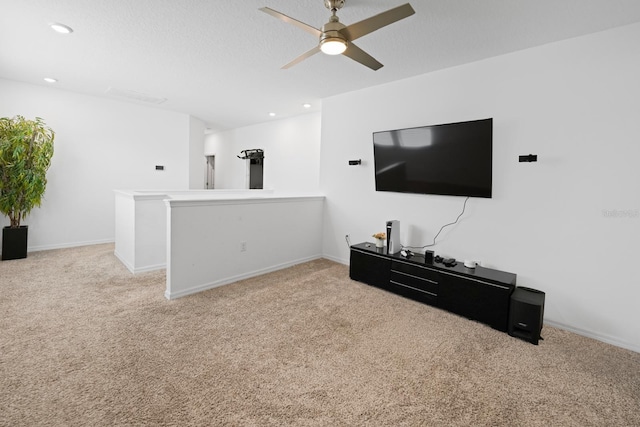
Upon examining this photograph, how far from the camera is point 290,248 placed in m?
4.33

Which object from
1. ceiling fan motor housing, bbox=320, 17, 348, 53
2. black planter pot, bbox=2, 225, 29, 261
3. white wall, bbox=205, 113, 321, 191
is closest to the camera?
ceiling fan motor housing, bbox=320, 17, 348, 53

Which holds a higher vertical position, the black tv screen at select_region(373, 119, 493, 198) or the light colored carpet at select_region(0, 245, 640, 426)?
the black tv screen at select_region(373, 119, 493, 198)

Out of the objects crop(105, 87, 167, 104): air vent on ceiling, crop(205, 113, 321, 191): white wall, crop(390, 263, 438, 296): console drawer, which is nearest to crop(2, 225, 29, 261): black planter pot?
crop(105, 87, 167, 104): air vent on ceiling

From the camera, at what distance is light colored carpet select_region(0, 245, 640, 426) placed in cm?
160

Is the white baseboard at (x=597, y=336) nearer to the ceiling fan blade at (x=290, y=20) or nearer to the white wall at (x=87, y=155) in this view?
the ceiling fan blade at (x=290, y=20)

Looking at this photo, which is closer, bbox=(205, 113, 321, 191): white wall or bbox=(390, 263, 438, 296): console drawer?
bbox=(390, 263, 438, 296): console drawer

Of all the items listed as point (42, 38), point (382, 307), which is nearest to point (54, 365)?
point (382, 307)

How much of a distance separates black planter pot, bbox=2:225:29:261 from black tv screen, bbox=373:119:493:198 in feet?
17.1

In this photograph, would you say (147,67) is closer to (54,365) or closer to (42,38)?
(42,38)

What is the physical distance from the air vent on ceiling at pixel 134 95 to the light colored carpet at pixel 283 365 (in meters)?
3.20

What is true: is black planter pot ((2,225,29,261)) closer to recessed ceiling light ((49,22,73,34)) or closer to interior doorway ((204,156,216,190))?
recessed ceiling light ((49,22,73,34))

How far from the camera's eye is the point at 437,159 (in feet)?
10.7

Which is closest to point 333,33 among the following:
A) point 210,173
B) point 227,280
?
point 227,280

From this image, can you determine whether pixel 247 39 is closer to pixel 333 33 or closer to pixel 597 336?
pixel 333 33
